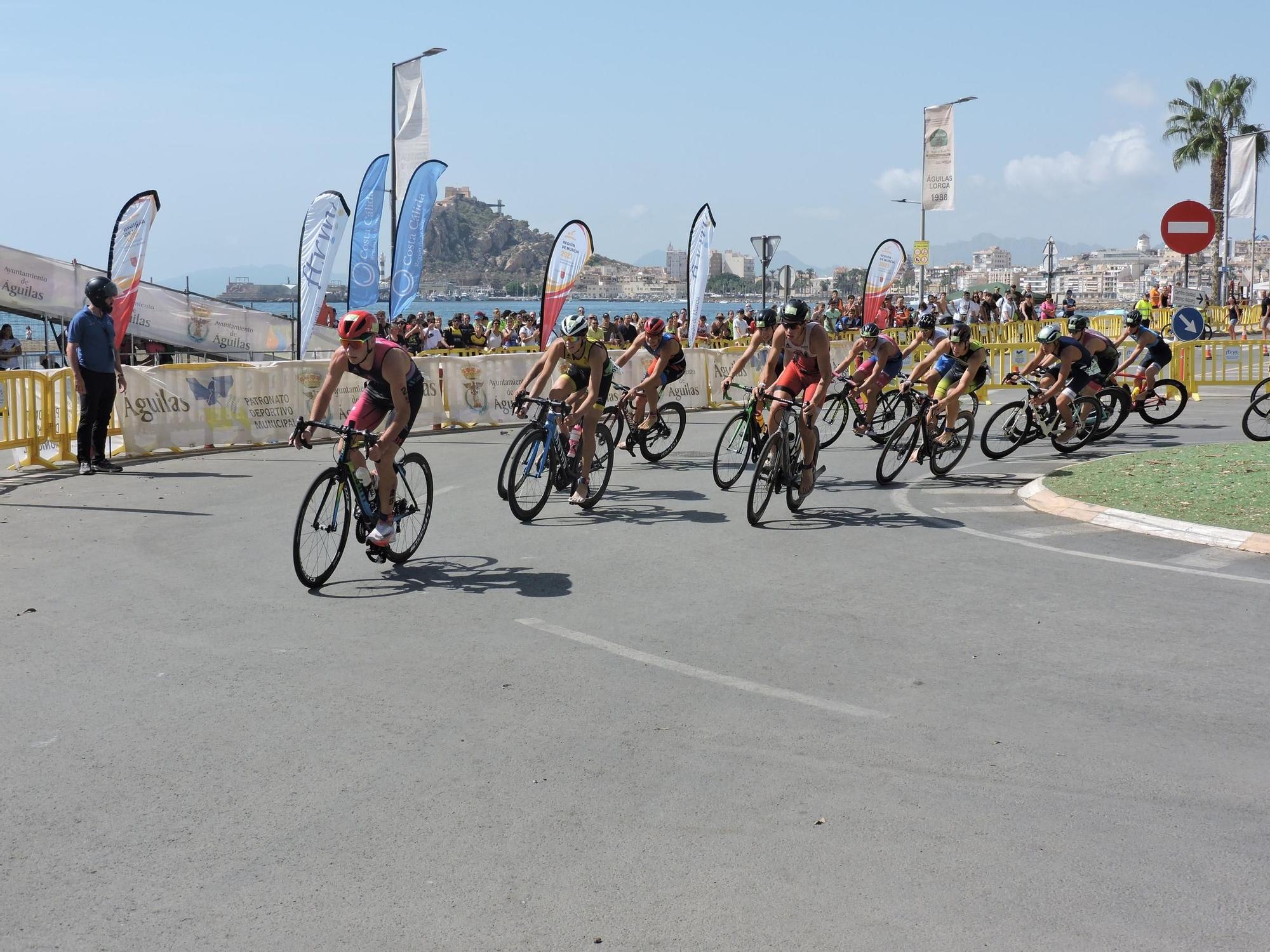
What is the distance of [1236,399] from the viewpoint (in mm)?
23203

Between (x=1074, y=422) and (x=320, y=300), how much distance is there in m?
13.0

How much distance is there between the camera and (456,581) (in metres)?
8.59

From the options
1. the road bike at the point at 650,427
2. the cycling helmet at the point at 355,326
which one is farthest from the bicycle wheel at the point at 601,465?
the cycling helmet at the point at 355,326

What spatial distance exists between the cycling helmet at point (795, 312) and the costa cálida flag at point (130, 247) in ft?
32.2

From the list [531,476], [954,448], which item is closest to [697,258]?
[954,448]

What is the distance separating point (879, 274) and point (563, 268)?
394 inches

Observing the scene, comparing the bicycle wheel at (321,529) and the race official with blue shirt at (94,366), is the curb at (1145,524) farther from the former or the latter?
the race official with blue shirt at (94,366)

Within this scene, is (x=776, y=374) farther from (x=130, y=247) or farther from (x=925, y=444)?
(x=130, y=247)

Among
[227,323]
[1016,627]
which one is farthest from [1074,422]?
[227,323]

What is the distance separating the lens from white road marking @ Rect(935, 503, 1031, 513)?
458 inches

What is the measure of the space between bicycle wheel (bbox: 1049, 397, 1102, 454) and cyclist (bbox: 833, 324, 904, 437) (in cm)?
218

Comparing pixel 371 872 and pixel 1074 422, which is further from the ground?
pixel 1074 422

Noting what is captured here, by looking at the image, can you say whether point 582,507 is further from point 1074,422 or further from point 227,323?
point 227,323

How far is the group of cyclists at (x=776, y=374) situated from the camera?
332 inches
